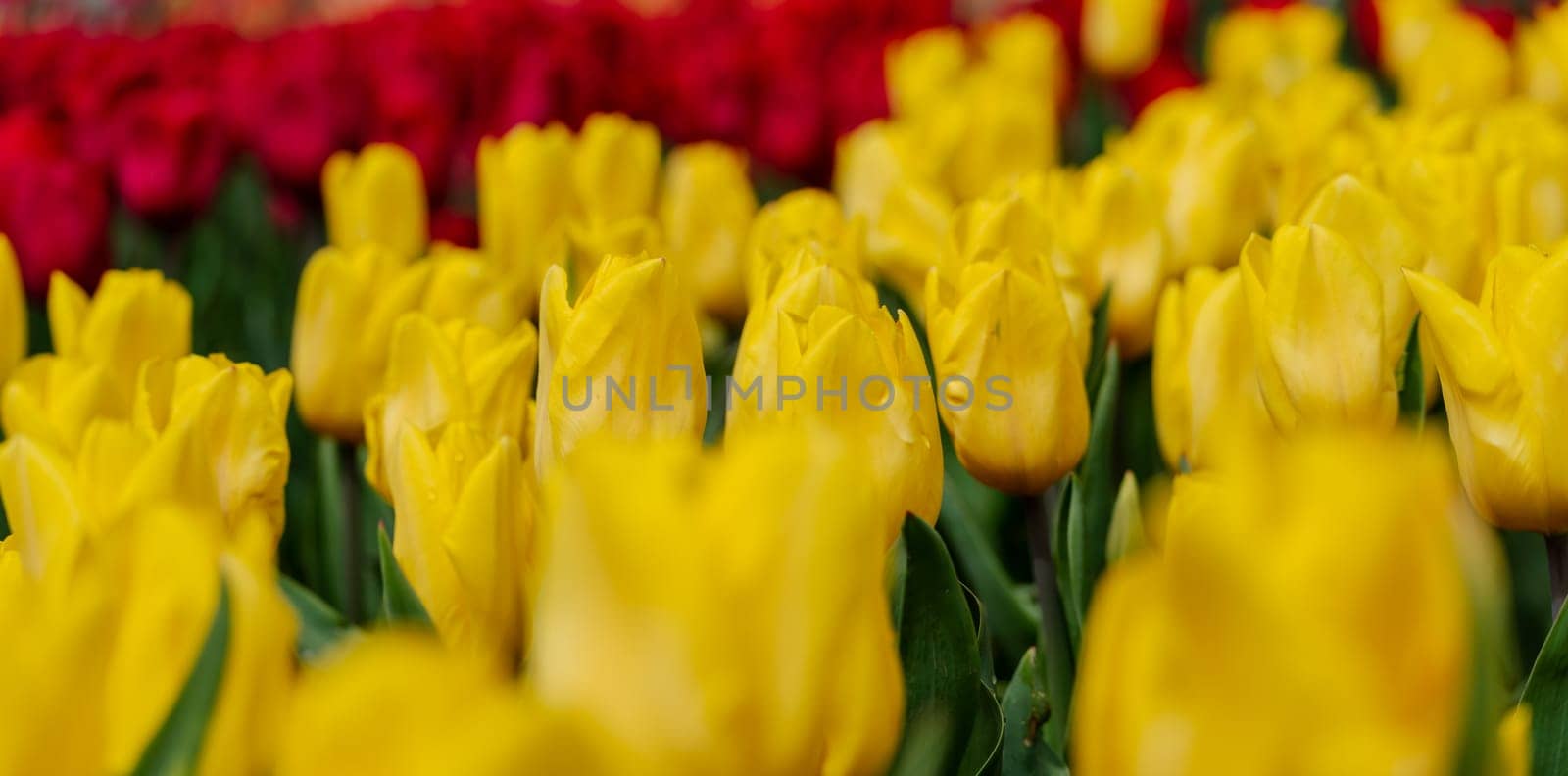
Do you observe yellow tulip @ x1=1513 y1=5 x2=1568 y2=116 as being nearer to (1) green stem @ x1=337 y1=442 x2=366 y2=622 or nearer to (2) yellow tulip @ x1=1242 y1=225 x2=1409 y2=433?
(2) yellow tulip @ x1=1242 y1=225 x2=1409 y2=433

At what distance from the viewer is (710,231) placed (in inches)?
48.0

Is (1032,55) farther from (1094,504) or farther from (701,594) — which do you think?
(701,594)

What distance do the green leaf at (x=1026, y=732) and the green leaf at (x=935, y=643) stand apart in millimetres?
49

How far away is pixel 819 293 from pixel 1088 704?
1.06 feet

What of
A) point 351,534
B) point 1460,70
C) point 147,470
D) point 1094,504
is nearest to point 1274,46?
point 1460,70

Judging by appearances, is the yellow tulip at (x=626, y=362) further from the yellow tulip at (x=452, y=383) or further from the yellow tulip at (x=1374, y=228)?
the yellow tulip at (x=1374, y=228)

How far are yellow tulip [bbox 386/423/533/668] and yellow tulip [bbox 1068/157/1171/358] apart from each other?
1.51ft

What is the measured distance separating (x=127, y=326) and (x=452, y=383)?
0.28 meters

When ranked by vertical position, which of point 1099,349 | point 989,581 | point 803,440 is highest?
point 803,440

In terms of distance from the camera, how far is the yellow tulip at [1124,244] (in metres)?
0.98

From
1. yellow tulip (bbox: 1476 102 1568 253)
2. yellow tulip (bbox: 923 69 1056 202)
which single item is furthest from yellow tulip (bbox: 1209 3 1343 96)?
yellow tulip (bbox: 1476 102 1568 253)

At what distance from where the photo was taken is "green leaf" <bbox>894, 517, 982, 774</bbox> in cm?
59

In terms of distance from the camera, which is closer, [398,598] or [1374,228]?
[398,598]

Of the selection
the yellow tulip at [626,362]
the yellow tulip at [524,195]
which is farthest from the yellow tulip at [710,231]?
the yellow tulip at [626,362]
